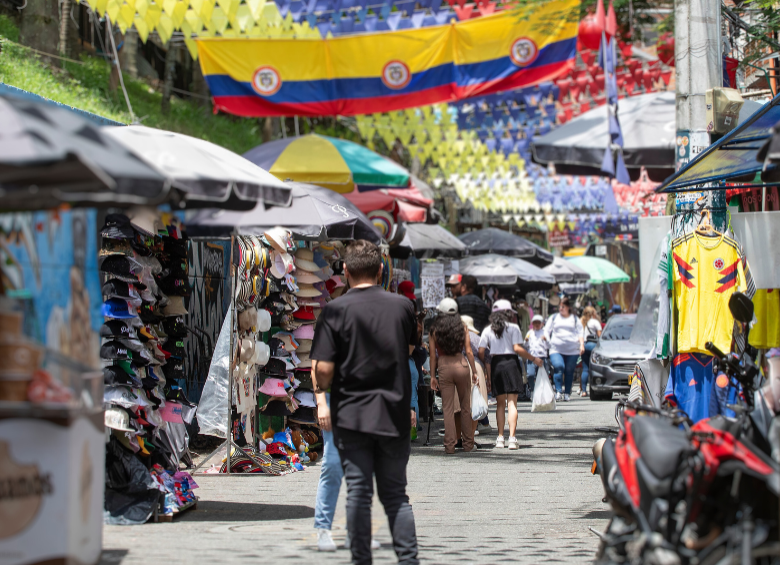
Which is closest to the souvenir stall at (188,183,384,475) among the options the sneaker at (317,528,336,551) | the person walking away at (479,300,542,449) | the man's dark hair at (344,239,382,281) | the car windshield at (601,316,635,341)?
the person walking away at (479,300,542,449)

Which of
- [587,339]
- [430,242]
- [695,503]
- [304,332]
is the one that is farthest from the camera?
[587,339]

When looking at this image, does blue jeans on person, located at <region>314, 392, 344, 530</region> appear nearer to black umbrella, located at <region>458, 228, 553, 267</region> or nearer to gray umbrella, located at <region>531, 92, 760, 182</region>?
gray umbrella, located at <region>531, 92, 760, 182</region>

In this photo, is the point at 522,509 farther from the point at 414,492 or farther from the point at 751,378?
the point at 751,378

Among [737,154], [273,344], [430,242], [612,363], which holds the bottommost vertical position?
[612,363]

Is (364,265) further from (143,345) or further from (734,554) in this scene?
(734,554)

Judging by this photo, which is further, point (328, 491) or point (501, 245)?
point (501, 245)

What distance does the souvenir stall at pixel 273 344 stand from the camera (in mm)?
9789

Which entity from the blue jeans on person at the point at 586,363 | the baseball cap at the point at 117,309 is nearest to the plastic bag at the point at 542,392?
the blue jeans on person at the point at 586,363

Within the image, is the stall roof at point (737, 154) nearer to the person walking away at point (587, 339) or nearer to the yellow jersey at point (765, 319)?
the yellow jersey at point (765, 319)

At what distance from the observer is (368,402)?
573 centimetres

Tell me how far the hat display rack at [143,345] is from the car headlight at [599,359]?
13465 mm

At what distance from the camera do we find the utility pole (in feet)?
31.2

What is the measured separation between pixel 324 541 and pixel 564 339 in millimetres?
14106

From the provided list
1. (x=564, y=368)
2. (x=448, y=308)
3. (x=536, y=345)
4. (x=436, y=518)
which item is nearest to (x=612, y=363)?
(x=564, y=368)
